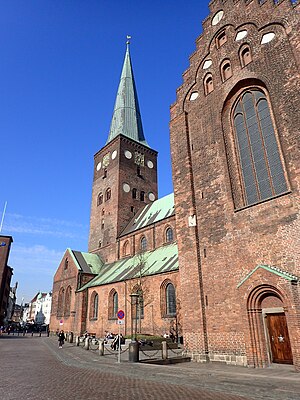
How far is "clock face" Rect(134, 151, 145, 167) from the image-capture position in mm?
47031

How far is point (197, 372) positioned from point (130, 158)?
37652mm

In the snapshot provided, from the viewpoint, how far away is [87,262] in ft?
134

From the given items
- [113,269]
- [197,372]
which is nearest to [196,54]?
[197,372]

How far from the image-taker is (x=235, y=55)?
1752 cm

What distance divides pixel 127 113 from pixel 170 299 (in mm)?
35374

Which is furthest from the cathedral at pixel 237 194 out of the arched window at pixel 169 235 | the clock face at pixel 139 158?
the clock face at pixel 139 158

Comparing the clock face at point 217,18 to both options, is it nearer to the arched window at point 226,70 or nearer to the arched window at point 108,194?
the arched window at point 226,70

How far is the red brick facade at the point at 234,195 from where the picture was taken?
12680mm

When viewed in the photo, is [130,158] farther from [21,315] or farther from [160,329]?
[21,315]

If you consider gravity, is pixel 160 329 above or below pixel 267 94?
below

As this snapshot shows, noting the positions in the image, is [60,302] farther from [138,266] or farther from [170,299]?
[170,299]

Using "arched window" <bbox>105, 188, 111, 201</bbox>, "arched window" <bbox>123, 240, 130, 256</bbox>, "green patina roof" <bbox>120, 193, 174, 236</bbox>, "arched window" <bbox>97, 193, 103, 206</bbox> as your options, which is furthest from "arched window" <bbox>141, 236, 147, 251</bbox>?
"arched window" <bbox>97, 193, 103, 206</bbox>

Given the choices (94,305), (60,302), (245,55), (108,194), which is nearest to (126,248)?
(94,305)

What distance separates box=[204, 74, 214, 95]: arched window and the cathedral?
7 centimetres
